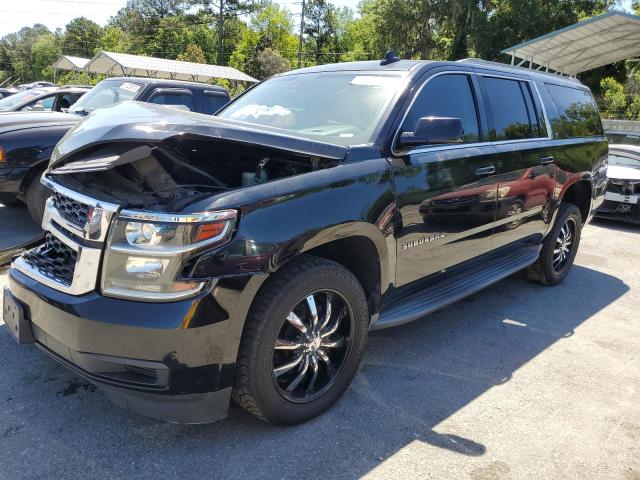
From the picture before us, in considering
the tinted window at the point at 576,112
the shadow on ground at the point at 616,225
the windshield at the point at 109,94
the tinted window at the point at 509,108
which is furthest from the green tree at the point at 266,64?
the tinted window at the point at 509,108

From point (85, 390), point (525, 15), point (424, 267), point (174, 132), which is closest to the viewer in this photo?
point (174, 132)

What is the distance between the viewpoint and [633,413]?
3146 millimetres

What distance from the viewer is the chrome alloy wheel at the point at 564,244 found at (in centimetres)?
541

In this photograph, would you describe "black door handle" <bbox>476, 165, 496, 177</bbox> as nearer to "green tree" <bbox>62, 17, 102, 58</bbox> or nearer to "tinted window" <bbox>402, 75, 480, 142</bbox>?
"tinted window" <bbox>402, 75, 480, 142</bbox>

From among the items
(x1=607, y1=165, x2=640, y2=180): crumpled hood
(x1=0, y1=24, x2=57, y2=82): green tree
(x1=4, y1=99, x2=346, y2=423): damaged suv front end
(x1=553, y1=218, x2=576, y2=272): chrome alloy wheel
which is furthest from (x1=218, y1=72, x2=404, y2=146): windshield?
(x1=0, y1=24, x2=57, y2=82): green tree

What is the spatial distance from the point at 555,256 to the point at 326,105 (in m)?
3.26

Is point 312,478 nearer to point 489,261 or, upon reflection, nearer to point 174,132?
point 174,132

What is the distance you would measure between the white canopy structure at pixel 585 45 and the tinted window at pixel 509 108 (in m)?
11.3

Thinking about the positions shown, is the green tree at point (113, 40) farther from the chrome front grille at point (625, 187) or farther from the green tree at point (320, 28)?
the chrome front grille at point (625, 187)

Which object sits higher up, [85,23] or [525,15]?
[85,23]

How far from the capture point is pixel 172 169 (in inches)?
107

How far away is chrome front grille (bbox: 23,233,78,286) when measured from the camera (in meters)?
2.46

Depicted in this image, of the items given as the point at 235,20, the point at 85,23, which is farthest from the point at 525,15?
the point at 85,23

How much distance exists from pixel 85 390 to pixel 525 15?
3043 centimetres
